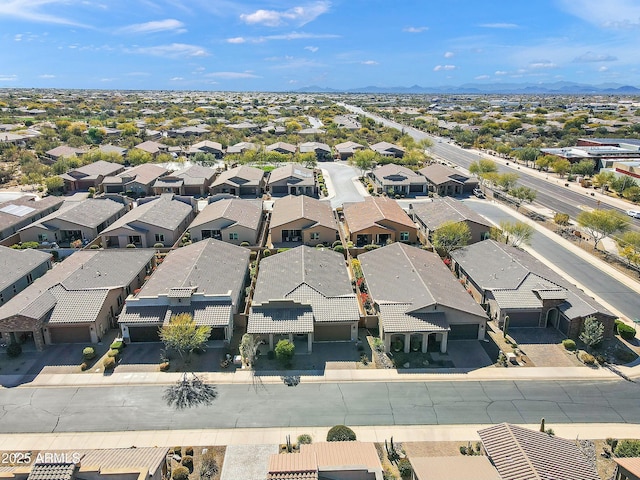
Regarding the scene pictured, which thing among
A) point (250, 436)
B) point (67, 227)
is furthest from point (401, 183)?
A: point (250, 436)

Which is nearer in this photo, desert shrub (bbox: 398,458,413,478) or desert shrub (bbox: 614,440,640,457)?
desert shrub (bbox: 398,458,413,478)

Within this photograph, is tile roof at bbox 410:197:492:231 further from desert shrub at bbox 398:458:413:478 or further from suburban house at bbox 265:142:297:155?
suburban house at bbox 265:142:297:155

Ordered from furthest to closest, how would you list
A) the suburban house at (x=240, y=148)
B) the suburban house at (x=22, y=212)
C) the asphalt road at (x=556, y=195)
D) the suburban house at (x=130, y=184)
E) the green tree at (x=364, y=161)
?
the suburban house at (x=240, y=148) → the green tree at (x=364, y=161) → the suburban house at (x=130, y=184) → the asphalt road at (x=556, y=195) → the suburban house at (x=22, y=212)

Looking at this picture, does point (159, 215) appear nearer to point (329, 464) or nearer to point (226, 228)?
point (226, 228)

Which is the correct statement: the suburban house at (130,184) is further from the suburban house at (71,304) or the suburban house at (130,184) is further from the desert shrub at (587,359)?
the desert shrub at (587,359)

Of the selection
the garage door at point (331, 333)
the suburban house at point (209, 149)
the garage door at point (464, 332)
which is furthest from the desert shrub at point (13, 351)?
the suburban house at point (209, 149)

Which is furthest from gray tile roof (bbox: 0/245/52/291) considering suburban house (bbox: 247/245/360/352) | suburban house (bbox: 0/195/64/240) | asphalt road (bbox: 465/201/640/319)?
asphalt road (bbox: 465/201/640/319)

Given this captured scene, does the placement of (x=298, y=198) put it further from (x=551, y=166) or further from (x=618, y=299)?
(x=551, y=166)
